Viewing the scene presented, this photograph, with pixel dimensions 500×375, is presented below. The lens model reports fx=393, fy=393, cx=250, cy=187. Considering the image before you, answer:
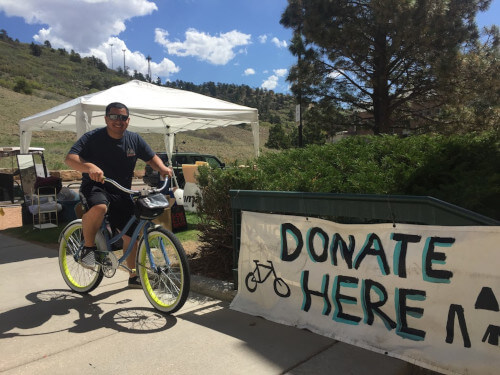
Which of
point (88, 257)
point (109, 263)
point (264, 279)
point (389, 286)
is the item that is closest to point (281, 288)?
point (264, 279)

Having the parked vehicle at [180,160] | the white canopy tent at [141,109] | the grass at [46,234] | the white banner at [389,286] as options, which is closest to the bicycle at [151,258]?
the white banner at [389,286]

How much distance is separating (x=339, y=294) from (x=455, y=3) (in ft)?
44.4

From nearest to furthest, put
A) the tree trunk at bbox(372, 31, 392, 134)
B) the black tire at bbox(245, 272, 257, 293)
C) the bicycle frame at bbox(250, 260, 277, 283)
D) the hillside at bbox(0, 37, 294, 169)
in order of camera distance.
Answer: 1. the bicycle frame at bbox(250, 260, 277, 283)
2. the black tire at bbox(245, 272, 257, 293)
3. the tree trunk at bbox(372, 31, 392, 134)
4. the hillside at bbox(0, 37, 294, 169)

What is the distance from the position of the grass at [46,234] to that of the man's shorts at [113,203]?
2.47 metres

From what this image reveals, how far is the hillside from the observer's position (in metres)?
41.9

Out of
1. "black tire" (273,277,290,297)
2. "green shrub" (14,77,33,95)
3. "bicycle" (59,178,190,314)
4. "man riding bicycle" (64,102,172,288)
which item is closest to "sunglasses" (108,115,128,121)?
"man riding bicycle" (64,102,172,288)

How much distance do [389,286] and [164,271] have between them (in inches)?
74.5

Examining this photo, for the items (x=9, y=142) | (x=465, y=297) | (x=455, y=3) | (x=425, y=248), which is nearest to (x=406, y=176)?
(x=425, y=248)

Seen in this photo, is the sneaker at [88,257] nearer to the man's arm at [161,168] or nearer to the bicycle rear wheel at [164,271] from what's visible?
the bicycle rear wheel at [164,271]

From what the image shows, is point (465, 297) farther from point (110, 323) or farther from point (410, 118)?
point (410, 118)

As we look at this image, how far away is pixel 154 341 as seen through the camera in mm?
2977

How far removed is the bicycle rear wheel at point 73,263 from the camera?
4090 millimetres

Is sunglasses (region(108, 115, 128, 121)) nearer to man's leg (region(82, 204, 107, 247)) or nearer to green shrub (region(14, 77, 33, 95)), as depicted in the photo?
man's leg (region(82, 204, 107, 247))

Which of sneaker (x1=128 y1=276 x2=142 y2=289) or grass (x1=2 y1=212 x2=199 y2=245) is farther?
grass (x1=2 y1=212 x2=199 y2=245)
